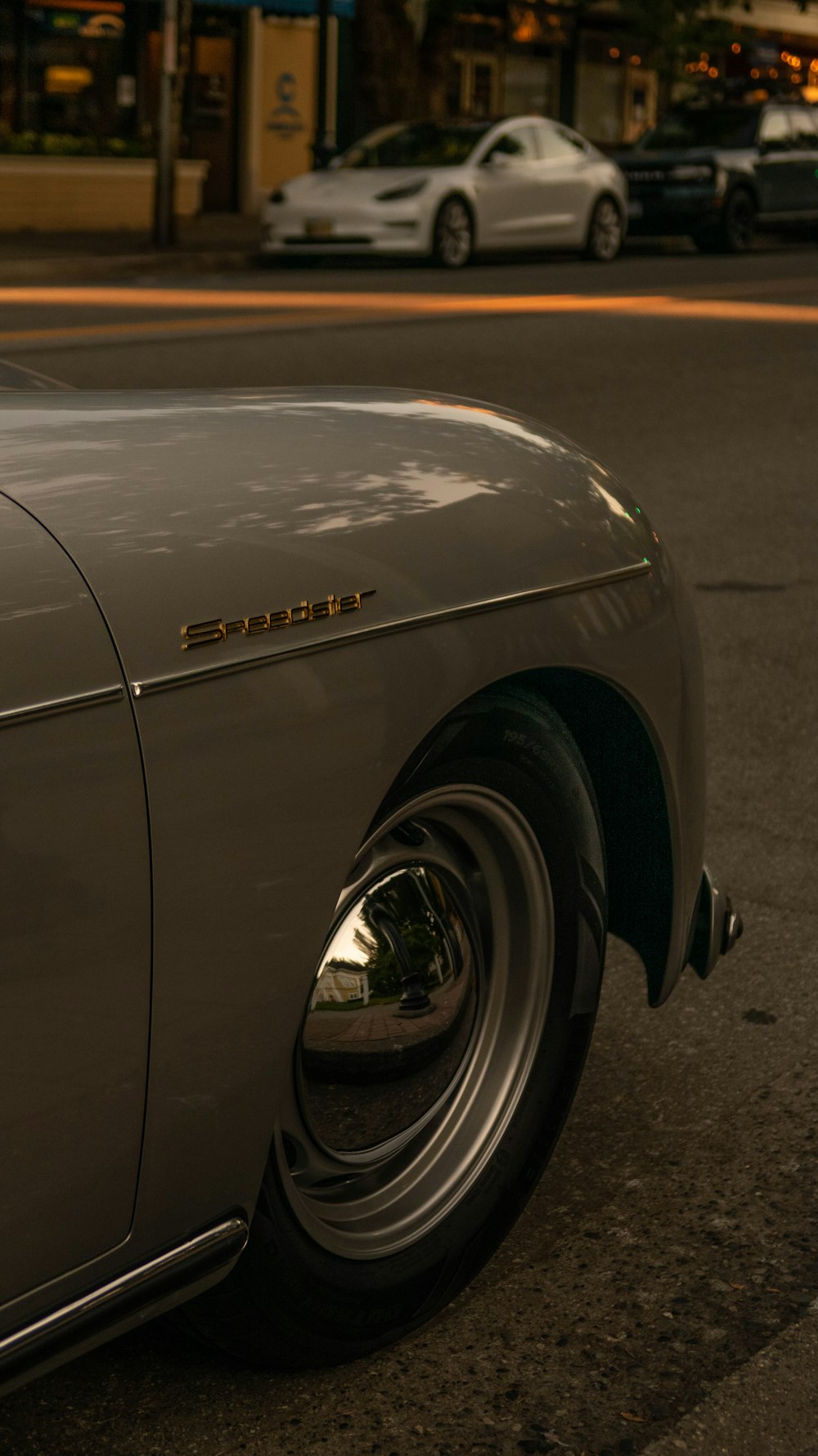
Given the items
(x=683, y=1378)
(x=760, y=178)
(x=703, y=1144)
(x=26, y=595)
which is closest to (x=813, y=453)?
(x=703, y=1144)

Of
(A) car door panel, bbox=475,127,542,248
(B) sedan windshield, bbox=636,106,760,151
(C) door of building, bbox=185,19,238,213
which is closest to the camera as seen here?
(A) car door panel, bbox=475,127,542,248

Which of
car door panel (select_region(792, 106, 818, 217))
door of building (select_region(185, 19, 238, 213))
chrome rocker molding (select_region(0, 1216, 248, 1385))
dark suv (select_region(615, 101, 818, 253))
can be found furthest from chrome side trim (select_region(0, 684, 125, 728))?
door of building (select_region(185, 19, 238, 213))

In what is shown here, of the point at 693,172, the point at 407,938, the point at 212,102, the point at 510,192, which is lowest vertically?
the point at 407,938

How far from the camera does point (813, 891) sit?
3.99 metres

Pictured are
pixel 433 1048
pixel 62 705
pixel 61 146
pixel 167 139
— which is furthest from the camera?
pixel 61 146

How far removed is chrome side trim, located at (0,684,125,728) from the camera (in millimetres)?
1630

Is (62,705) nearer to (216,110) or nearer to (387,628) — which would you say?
(387,628)

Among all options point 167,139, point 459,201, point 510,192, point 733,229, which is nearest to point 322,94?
point 167,139

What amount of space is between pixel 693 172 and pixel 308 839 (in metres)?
23.6

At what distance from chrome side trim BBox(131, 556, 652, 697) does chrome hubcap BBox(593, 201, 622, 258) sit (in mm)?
20458

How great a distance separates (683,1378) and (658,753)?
0.83m

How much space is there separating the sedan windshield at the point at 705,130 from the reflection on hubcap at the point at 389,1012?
24204mm

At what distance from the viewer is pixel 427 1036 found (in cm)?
240

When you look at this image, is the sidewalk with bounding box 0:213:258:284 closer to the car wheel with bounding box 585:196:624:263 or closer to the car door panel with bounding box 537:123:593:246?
the car door panel with bounding box 537:123:593:246
